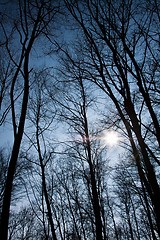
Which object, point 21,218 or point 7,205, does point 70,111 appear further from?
point 21,218

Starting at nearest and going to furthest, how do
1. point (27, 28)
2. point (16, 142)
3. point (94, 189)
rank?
point (16, 142), point (27, 28), point (94, 189)

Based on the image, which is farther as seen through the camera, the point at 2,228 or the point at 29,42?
the point at 29,42

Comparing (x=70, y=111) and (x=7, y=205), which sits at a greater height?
(x=70, y=111)

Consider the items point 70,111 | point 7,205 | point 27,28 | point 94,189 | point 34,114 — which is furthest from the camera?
point 34,114

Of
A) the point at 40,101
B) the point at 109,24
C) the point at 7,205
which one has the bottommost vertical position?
the point at 7,205

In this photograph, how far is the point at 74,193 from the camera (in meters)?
20.6

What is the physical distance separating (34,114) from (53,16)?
642cm

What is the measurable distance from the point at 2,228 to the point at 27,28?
6.66 metres

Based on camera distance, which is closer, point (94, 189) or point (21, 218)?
point (94, 189)

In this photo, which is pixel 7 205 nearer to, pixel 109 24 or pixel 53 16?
pixel 109 24

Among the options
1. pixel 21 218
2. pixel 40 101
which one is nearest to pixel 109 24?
pixel 40 101

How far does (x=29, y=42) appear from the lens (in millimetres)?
7102

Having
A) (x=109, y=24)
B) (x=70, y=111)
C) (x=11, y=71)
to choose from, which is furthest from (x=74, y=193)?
(x=109, y=24)

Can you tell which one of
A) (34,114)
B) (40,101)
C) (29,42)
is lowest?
(29,42)
